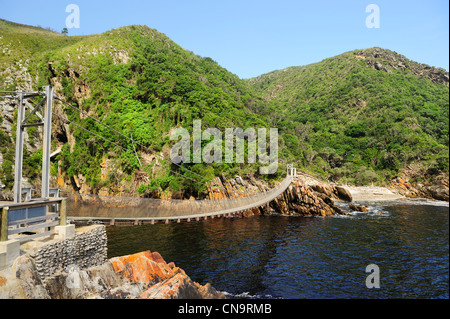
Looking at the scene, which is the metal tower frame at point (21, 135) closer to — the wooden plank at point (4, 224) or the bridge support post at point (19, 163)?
the bridge support post at point (19, 163)

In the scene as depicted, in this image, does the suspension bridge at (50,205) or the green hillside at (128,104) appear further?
the green hillside at (128,104)

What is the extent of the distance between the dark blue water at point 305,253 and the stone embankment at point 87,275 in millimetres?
2532

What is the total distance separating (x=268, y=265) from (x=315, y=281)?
177 cm

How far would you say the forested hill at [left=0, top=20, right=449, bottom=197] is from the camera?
2244 centimetres

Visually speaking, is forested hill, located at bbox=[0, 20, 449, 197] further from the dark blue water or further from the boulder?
the dark blue water

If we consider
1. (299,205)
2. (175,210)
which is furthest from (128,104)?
(299,205)

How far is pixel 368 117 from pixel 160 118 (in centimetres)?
3852

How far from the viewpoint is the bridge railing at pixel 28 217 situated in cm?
383

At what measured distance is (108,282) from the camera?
5.13 meters

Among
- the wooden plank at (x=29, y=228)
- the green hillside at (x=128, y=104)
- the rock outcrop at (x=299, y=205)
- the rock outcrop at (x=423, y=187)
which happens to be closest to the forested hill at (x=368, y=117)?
the rock outcrop at (x=423, y=187)

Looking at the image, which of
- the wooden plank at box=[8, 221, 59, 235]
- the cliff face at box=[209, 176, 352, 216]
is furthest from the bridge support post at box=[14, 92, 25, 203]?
the cliff face at box=[209, 176, 352, 216]

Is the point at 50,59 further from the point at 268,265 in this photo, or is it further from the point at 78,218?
the point at 268,265

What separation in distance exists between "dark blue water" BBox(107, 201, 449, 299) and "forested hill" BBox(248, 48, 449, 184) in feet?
57.5
